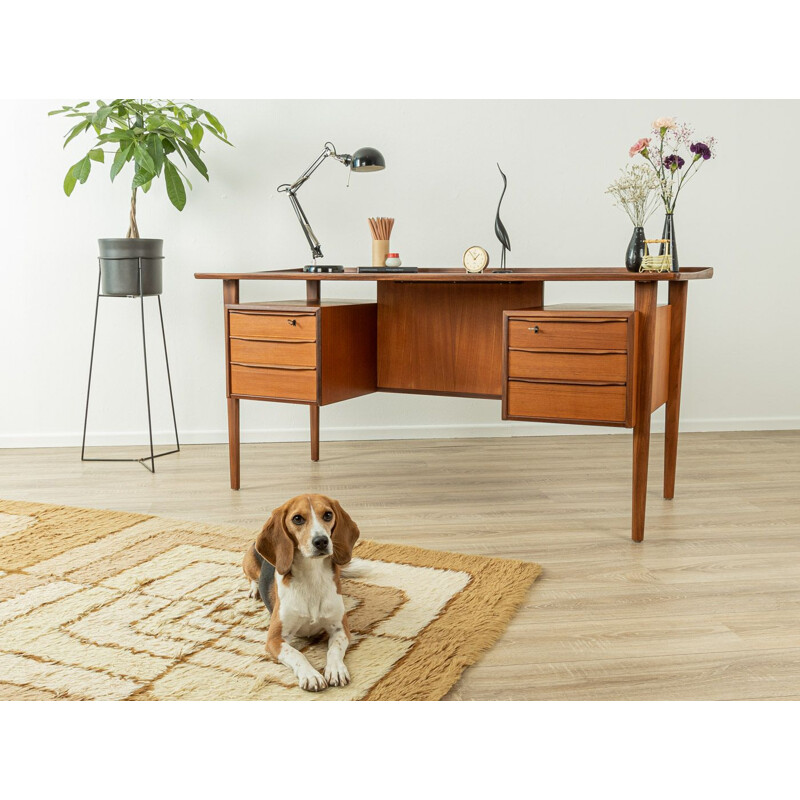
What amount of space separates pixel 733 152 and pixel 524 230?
1111 mm

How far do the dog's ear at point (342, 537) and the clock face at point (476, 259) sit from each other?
1.42 m

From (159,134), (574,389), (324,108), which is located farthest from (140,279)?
(574,389)

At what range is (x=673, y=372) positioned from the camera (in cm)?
298

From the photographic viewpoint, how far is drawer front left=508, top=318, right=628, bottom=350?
2.52m

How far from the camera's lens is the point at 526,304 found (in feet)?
10.4

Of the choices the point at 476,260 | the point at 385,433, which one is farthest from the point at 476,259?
the point at 385,433

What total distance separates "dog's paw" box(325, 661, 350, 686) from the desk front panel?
162 cm

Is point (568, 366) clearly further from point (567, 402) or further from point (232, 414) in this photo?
point (232, 414)

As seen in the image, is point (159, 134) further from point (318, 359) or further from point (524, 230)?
point (524, 230)

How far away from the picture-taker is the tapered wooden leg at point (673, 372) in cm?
296

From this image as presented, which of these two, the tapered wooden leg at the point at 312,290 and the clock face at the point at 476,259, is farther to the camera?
the tapered wooden leg at the point at 312,290

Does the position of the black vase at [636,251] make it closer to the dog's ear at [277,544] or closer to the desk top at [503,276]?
the desk top at [503,276]

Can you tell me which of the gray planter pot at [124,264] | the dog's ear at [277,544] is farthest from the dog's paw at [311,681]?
the gray planter pot at [124,264]

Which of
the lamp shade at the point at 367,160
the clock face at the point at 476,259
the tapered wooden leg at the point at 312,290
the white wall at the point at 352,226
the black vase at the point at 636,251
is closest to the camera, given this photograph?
the black vase at the point at 636,251
